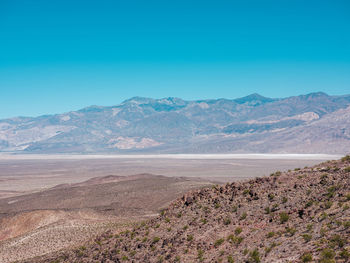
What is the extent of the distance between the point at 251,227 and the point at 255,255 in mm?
2612

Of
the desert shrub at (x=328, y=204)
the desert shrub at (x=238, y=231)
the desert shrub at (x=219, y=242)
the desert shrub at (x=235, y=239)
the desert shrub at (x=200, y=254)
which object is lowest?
the desert shrub at (x=200, y=254)

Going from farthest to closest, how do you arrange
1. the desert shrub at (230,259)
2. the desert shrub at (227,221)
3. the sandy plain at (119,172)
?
the sandy plain at (119,172), the desert shrub at (227,221), the desert shrub at (230,259)

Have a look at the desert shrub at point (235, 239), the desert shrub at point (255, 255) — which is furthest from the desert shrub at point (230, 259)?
the desert shrub at point (235, 239)

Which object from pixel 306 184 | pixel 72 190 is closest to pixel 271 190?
pixel 306 184

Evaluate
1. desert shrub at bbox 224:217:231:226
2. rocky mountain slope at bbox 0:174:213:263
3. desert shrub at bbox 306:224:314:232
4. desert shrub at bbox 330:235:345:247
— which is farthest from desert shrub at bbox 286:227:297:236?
rocky mountain slope at bbox 0:174:213:263

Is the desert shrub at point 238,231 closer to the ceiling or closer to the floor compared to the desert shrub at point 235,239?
closer to the ceiling

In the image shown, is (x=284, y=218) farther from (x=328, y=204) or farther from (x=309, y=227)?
(x=328, y=204)

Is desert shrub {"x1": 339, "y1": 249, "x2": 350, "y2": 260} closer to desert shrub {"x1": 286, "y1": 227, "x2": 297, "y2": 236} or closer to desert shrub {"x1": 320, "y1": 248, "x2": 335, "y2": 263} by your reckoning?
desert shrub {"x1": 320, "y1": 248, "x2": 335, "y2": 263}

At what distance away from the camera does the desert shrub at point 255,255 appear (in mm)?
13859

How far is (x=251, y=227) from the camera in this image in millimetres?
16750

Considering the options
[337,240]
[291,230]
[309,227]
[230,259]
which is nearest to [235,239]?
[230,259]

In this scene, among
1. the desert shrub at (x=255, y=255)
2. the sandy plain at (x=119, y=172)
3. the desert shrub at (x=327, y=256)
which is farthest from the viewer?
the sandy plain at (x=119, y=172)

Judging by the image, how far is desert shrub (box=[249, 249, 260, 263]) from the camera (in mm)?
13859

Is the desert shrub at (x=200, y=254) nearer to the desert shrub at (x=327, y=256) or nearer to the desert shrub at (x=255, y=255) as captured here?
the desert shrub at (x=255, y=255)
